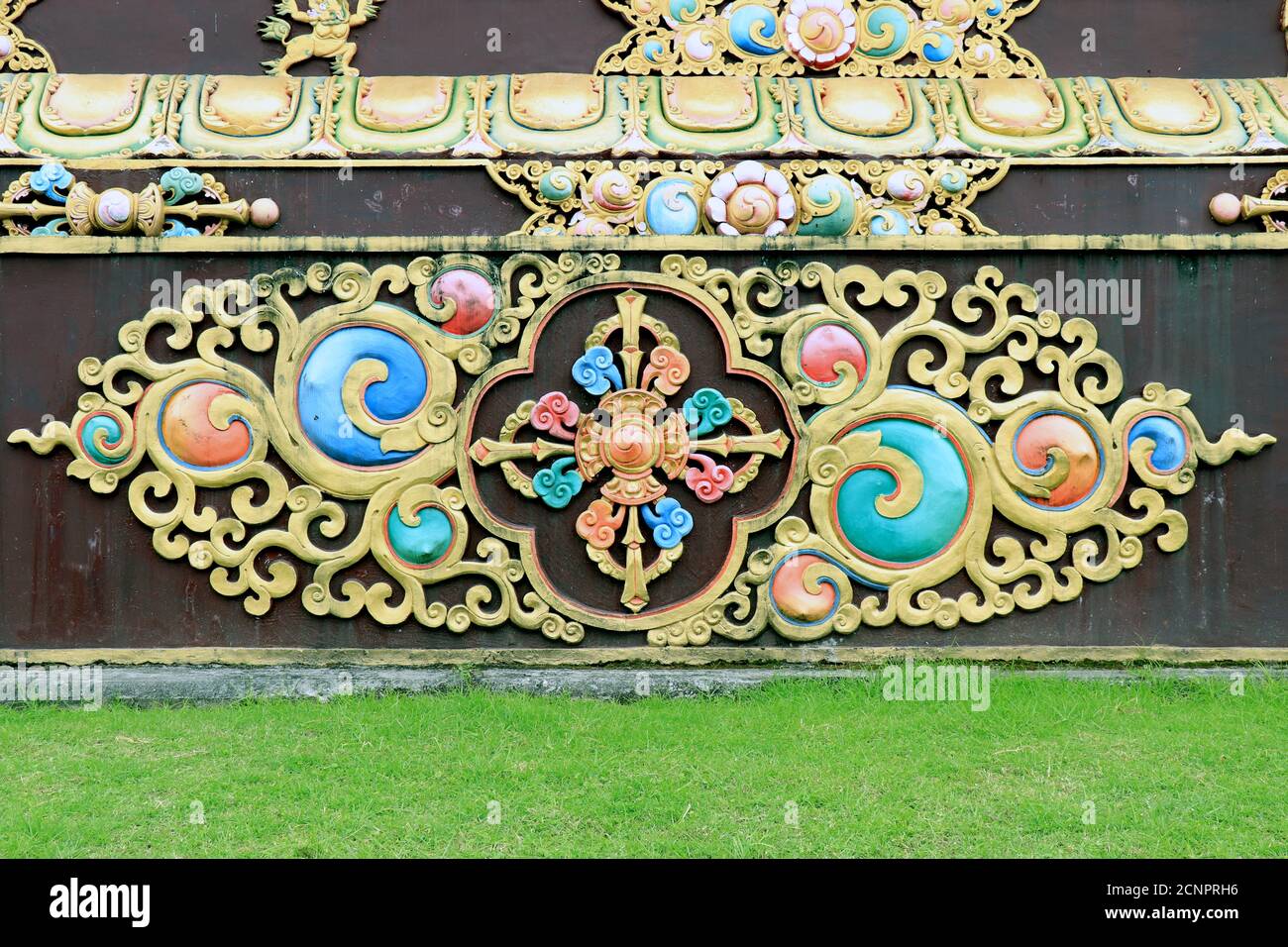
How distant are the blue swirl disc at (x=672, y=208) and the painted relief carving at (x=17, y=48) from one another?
9.94 ft

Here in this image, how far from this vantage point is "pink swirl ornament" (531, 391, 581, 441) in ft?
17.6

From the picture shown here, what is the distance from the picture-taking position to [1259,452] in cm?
545

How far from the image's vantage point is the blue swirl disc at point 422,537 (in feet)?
17.5

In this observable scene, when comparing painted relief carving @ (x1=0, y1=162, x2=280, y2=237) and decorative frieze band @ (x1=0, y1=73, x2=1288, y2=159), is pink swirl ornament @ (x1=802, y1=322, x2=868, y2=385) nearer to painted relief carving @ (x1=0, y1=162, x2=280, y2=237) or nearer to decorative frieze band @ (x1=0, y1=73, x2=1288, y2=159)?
decorative frieze band @ (x1=0, y1=73, x2=1288, y2=159)

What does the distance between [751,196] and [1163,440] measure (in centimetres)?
196

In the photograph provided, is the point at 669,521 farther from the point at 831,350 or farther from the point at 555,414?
the point at 831,350

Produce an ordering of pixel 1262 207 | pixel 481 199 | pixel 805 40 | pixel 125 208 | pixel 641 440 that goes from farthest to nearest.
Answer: pixel 805 40
pixel 481 199
pixel 1262 207
pixel 125 208
pixel 641 440

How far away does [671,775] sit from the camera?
437 cm

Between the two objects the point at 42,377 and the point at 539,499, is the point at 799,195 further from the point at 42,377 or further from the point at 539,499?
the point at 42,377

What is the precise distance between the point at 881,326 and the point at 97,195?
11.0ft

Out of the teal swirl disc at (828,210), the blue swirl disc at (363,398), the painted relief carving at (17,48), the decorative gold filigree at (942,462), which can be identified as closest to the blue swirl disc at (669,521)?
the decorative gold filigree at (942,462)

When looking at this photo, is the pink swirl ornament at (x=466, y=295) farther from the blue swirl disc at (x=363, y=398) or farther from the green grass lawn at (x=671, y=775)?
the green grass lawn at (x=671, y=775)

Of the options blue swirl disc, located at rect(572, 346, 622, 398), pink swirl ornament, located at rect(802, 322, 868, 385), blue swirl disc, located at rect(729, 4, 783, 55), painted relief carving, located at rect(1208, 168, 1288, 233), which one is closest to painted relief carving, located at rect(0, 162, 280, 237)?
blue swirl disc, located at rect(572, 346, 622, 398)

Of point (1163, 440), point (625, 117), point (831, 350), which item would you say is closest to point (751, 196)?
point (831, 350)
